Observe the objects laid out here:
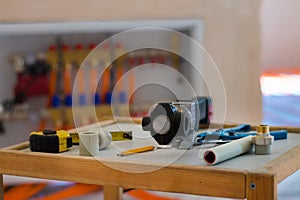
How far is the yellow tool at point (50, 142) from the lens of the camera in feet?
3.31

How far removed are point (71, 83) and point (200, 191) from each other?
188cm

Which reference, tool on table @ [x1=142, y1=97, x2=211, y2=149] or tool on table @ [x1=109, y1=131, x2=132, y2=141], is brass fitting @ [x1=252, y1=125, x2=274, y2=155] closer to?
tool on table @ [x1=142, y1=97, x2=211, y2=149]

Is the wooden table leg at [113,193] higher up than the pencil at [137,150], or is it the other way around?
the pencil at [137,150]

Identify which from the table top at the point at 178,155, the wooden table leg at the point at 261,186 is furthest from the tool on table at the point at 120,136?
the wooden table leg at the point at 261,186

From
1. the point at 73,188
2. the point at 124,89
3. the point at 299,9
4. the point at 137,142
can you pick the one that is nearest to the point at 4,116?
the point at 124,89

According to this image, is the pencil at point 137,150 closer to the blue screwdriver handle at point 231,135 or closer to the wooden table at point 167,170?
the wooden table at point 167,170

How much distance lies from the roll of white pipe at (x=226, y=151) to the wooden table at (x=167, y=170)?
10 millimetres

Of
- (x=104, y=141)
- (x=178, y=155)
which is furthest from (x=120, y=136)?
(x=178, y=155)

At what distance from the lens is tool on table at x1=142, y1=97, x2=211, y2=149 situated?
959 millimetres

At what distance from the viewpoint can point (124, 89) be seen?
8.43 ft

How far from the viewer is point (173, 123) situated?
3.15ft

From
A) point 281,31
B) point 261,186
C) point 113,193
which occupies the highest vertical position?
point 281,31

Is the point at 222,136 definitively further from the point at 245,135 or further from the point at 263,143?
the point at 263,143

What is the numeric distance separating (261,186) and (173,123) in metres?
0.23
